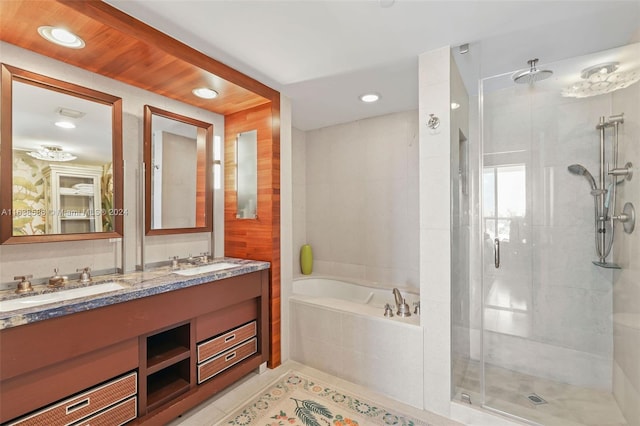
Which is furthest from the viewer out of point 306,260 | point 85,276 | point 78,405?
point 306,260

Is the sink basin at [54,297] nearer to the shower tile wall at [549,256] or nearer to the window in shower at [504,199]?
the window in shower at [504,199]

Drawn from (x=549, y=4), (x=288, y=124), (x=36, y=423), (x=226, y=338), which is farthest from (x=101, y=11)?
(x=549, y=4)

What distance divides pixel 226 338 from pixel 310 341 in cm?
72

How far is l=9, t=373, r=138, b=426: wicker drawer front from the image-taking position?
50.6 inches

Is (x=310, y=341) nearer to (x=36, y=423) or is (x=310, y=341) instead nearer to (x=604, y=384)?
(x=36, y=423)

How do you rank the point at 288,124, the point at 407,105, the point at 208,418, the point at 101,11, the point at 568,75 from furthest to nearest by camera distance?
the point at 407,105 < the point at 288,124 < the point at 568,75 < the point at 208,418 < the point at 101,11

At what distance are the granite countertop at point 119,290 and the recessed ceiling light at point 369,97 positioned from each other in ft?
5.68

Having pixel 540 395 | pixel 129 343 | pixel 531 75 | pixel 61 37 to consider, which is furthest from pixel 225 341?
pixel 531 75

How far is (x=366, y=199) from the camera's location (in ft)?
11.0

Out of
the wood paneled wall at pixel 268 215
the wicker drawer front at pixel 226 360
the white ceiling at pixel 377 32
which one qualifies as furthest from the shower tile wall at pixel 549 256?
the wicker drawer front at pixel 226 360

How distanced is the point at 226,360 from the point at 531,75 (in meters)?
2.99

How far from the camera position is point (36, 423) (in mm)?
1270

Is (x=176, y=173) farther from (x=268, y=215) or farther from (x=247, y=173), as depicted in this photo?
(x=268, y=215)

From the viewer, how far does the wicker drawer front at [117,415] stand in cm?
145
